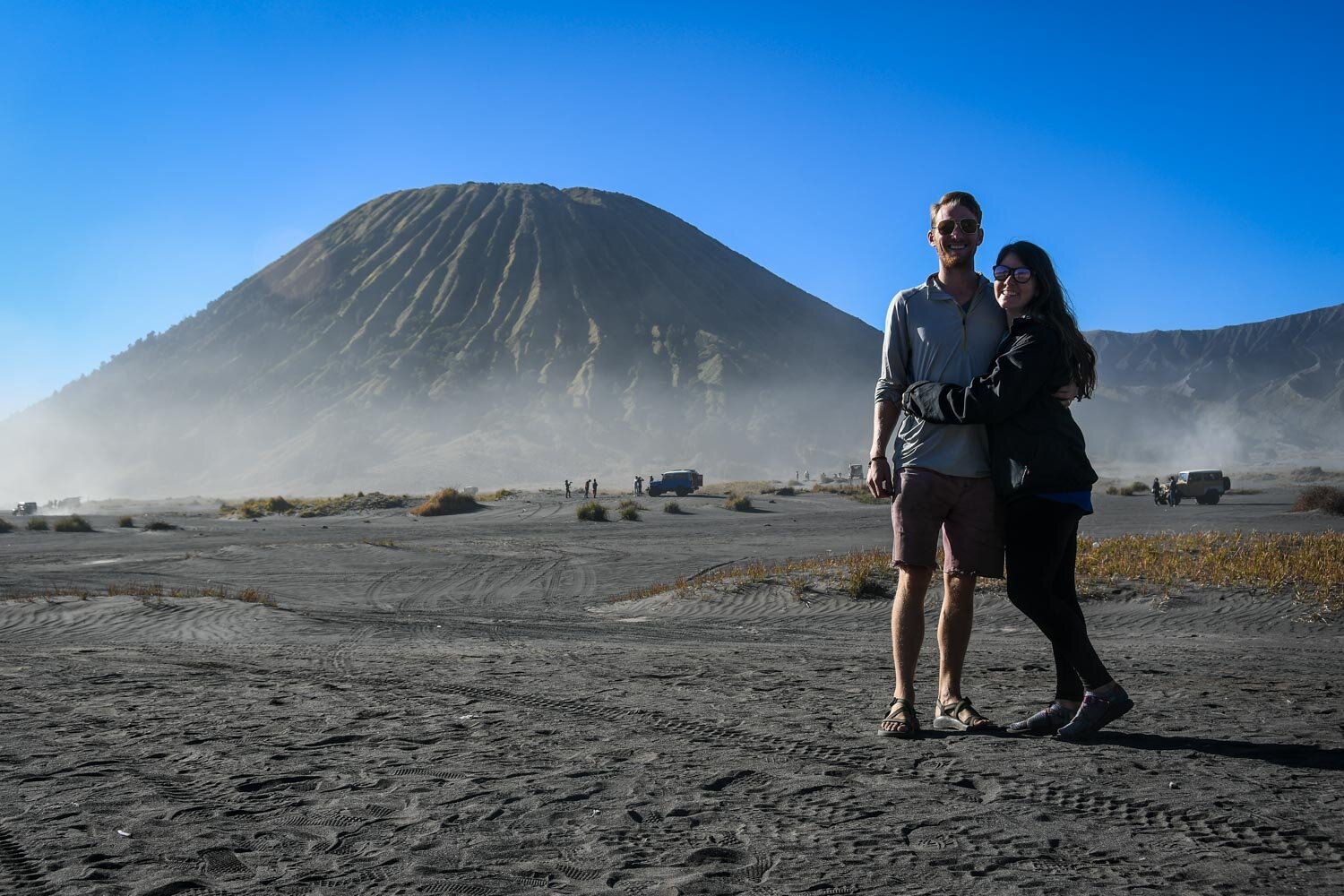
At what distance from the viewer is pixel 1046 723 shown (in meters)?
3.67

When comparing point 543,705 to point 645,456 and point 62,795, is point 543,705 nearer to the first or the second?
point 62,795

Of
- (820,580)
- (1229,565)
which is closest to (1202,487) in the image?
(1229,565)

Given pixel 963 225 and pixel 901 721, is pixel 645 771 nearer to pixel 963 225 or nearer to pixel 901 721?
pixel 901 721

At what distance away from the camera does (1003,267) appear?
149 inches

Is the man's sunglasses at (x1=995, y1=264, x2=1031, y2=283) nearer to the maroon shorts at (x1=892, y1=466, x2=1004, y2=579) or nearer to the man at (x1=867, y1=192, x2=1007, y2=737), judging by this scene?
the man at (x1=867, y1=192, x2=1007, y2=737)

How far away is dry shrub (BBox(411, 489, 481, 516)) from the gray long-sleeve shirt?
33938 mm

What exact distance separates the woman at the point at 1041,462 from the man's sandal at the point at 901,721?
0.39 metres

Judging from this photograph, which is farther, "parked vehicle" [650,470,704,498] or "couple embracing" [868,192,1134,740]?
"parked vehicle" [650,470,704,498]

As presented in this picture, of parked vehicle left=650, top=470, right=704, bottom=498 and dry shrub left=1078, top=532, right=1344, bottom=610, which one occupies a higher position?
parked vehicle left=650, top=470, right=704, bottom=498

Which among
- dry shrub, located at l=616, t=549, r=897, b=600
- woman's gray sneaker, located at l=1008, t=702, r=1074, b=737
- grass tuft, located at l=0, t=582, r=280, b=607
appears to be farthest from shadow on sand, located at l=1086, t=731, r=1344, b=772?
grass tuft, located at l=0, t=582, r=280, b=607

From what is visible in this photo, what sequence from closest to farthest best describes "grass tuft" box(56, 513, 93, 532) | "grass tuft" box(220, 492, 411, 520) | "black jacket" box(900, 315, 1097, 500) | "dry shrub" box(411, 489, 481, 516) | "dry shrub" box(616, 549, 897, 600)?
"black jacket" box(900, 315, 1097, 500)
"dry shrub" box(616, 549, 897, 600)
"grass tuft" box(56, 513, 93, 532)
"dry shrub" box(411, 489, 481, 516)
"grass tuft" box(220, 492, 411, 520)

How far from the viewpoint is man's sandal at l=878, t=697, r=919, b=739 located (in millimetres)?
3652

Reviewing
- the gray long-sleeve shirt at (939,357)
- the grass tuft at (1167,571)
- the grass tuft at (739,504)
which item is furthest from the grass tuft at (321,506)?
the gray long-sleeve shirt at (939,357)

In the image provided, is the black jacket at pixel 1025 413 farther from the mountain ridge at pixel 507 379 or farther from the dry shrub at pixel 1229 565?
the mountain ridge at pixel 507 379
